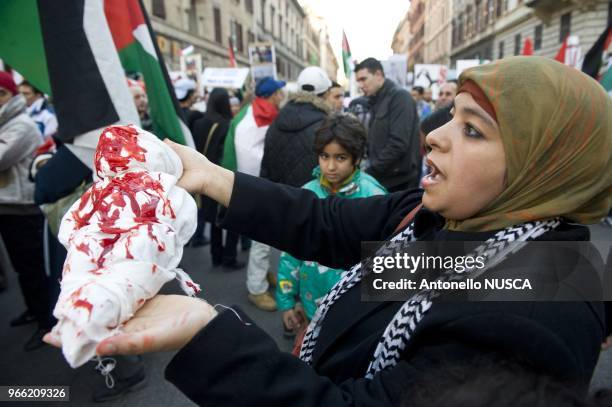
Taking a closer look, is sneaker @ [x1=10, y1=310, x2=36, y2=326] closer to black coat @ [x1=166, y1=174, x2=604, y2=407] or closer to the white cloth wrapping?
the white cloth wrapping

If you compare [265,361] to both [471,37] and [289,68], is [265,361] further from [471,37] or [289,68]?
[289,68]

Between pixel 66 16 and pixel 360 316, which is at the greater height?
pixel 66 16

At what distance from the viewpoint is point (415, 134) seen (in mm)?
4012

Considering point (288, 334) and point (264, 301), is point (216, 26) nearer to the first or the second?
point (264, 301)

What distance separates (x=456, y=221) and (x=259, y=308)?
123 inches

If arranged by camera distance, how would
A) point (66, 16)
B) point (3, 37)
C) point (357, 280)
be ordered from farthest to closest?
1. point (3, 37)
2. point (66, 16)
3. point (357, 280)

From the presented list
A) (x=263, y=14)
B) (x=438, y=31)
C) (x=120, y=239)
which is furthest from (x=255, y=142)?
(x=438, y=31)

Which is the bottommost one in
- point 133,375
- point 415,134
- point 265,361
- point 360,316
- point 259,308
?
point 259,308

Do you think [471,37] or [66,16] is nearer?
[66,16]

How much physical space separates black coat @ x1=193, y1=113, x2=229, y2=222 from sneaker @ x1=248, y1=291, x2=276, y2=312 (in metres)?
1.13

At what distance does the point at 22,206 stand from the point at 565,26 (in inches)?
927

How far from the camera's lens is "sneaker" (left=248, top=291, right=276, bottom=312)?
153 inches

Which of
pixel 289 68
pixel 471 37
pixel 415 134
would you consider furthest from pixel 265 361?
pixel 289 68

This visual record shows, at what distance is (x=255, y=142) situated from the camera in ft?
13.3
